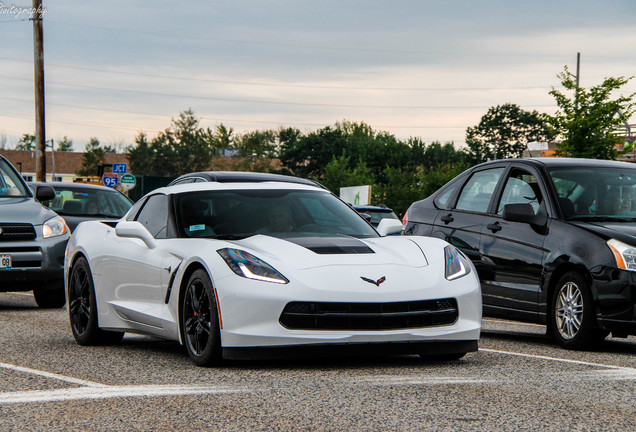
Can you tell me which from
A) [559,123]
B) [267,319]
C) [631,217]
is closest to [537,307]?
[631,217]

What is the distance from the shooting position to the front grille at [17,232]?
1243 centimetres

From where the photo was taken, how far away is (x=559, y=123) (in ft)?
106

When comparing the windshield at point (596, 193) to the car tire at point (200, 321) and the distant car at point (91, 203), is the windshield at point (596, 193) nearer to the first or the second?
the car tire at point (200, 321)

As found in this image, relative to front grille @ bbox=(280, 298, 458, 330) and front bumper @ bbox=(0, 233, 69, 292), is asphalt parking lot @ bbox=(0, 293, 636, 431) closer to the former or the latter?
front grille @ bbox=(280, 298, 458, 330)

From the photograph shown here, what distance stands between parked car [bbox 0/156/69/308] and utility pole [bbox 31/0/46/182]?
18431 mm

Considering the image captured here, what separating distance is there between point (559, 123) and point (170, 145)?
3600 inches

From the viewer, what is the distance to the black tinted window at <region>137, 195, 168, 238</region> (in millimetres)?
7922

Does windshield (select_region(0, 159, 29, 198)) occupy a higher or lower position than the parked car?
higher

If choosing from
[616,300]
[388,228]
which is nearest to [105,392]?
[388,228]

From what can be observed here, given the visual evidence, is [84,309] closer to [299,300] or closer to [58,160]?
[299,300]

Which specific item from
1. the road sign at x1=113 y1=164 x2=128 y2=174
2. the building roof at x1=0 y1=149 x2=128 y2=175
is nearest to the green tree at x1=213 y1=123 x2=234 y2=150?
the building roof at x1=0 y1=149 x2=128 y2=175

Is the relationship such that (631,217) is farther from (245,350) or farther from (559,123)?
(559,123)

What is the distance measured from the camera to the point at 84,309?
8.70 meters

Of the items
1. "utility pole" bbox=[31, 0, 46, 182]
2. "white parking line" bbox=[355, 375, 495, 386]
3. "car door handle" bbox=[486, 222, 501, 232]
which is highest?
"utility pole" bbox=[31, 0, 46, 182]
